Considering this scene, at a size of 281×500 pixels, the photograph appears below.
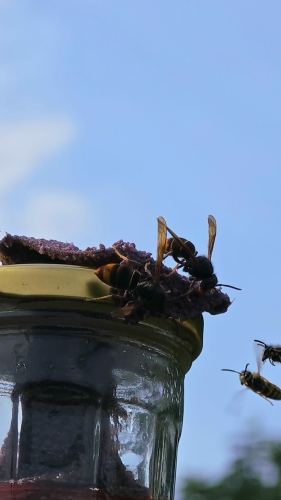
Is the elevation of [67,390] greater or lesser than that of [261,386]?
lesser

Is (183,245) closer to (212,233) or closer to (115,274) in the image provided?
(212,233)

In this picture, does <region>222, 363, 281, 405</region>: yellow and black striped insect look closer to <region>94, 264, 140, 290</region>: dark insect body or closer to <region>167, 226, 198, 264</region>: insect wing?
<region>167, 226, 198, 264</region>: insect wing

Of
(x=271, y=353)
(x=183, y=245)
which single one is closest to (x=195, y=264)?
(x=183, y=245)

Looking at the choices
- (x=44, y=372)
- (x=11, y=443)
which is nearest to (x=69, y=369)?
(x=44, y=372)

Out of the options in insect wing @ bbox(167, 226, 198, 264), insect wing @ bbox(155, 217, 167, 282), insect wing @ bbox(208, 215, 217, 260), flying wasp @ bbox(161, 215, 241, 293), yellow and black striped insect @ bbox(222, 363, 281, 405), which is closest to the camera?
insect wing @ bbox(155, 217, 167, 282)

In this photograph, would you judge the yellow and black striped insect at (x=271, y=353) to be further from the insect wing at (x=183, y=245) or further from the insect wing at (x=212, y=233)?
the insect wing at (x=183, y=245)

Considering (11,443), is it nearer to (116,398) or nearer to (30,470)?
(30,470)

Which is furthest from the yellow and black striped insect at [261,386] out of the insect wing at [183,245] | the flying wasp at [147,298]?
the flying wasp at [147,298]

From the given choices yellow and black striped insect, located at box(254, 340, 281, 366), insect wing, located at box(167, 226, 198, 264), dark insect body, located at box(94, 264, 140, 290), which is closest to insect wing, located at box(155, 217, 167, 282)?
dark insect body, located at box(94, 264, 140, 290)
